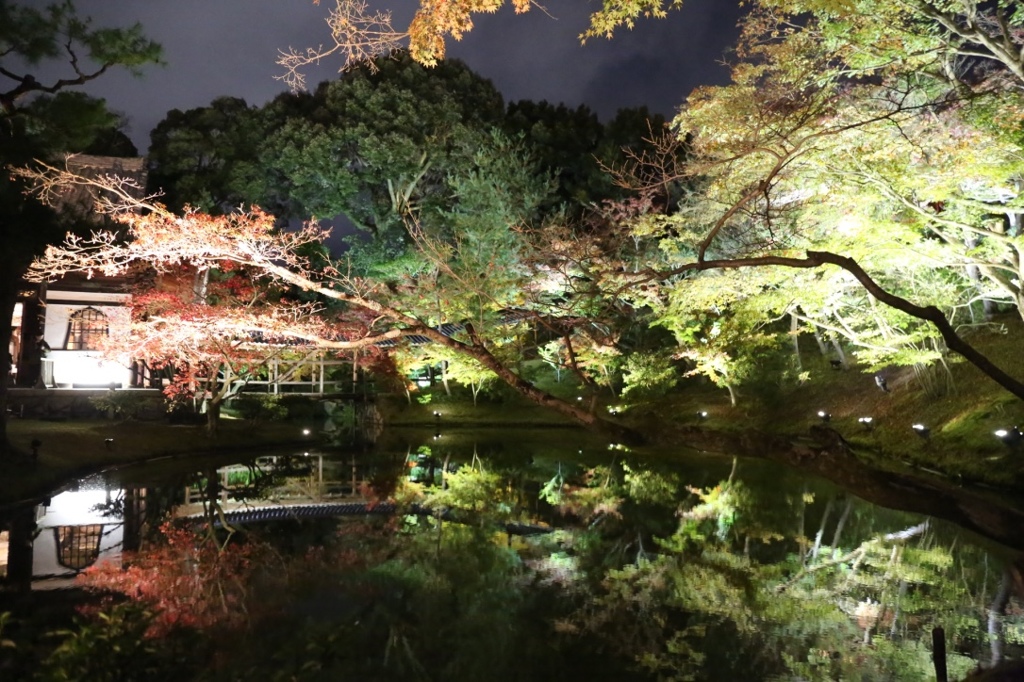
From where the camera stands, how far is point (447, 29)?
5.55 meters

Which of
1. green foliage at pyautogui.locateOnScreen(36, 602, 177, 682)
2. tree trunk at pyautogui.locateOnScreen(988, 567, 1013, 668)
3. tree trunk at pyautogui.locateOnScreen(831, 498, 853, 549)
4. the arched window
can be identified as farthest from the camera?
the arched window

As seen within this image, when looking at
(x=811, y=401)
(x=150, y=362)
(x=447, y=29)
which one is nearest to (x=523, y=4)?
(x=447, y=29)

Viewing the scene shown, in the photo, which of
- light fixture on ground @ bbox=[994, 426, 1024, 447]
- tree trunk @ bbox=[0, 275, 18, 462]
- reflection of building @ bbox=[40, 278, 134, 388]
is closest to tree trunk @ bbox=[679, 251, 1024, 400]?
light fixture on ground @ bbox=[994, 426, 1024, 447]

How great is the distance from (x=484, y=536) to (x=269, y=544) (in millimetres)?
2887

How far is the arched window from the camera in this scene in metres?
18.7

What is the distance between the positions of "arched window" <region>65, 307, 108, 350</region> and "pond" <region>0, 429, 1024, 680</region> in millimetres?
7068

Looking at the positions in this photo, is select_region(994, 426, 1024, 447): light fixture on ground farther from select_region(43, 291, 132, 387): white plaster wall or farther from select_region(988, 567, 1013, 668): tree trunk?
select_region(43, 291, 132, 387): white plaster wall

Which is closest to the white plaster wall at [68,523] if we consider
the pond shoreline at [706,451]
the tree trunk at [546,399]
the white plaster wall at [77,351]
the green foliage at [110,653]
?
the pond shoreline at [706,451]

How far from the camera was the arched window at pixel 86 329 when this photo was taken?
18.7m

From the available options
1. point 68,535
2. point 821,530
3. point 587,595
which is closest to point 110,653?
point 587,595

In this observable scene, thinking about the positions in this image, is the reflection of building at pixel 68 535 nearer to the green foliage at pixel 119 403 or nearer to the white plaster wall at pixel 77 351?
the green foliage at pixel 119 403

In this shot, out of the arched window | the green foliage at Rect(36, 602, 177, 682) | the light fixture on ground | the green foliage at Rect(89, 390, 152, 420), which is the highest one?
the arched window

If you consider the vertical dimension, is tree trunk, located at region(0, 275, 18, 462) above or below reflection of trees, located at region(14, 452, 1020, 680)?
above

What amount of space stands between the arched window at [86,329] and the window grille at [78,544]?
1078 centimetres
